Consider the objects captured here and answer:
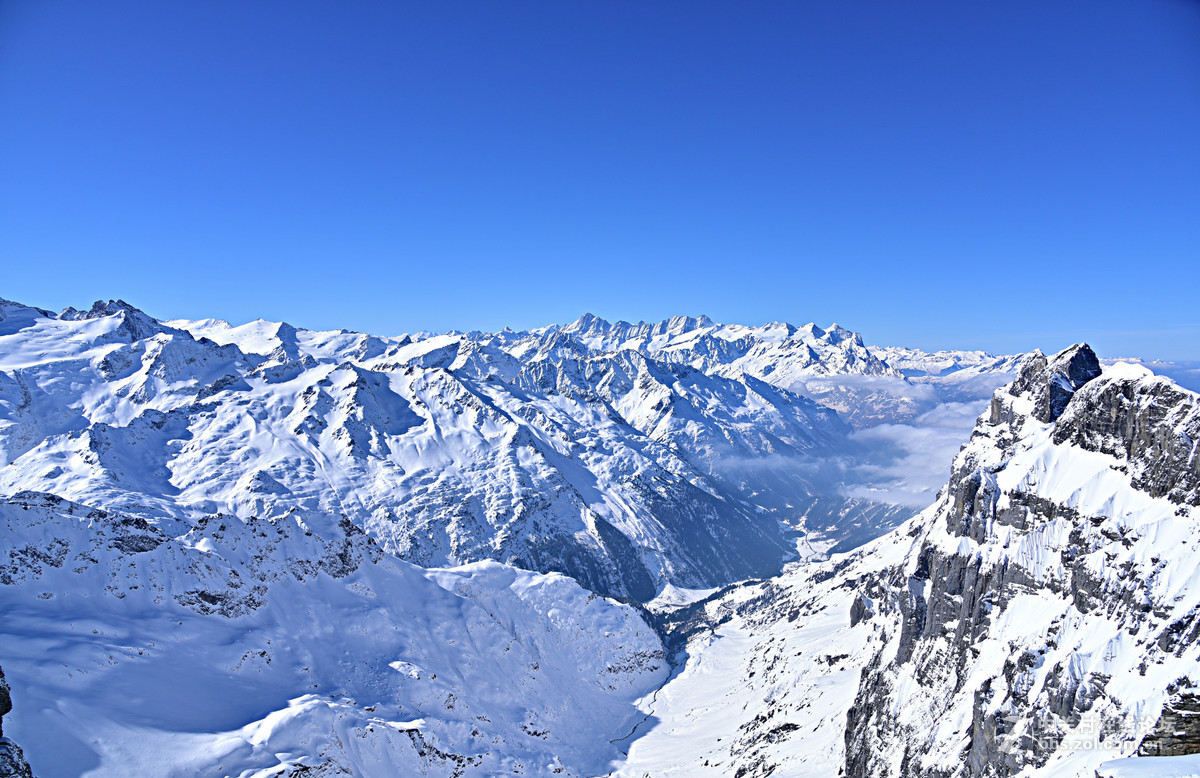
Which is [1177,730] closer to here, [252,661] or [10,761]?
[10,761]

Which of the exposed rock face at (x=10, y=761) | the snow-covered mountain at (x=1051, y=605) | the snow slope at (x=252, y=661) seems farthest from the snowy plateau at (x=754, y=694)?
the snow slope at (x=252, y=661)

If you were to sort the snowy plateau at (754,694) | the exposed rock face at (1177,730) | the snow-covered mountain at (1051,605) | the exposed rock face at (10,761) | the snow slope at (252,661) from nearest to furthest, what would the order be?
the exposed rock face at (10,761)
the exposed rock face at (1177,730)
the snow-covered mountain at (1051,605)
the snowy plateau at (754,694)
the snow slope at (252,661)

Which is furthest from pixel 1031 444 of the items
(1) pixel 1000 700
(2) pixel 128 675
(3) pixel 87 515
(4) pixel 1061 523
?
(3) pixel 87 515

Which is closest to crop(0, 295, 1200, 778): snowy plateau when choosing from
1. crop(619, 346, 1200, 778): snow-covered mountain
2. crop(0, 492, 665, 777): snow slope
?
crop(619, 346, 1200, 778): snow-covered mountain

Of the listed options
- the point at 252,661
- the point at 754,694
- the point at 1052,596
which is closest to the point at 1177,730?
the point at 1052,596

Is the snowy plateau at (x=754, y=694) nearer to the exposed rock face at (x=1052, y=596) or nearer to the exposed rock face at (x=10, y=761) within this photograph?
the exposed rock face at (x=10, y=761)
